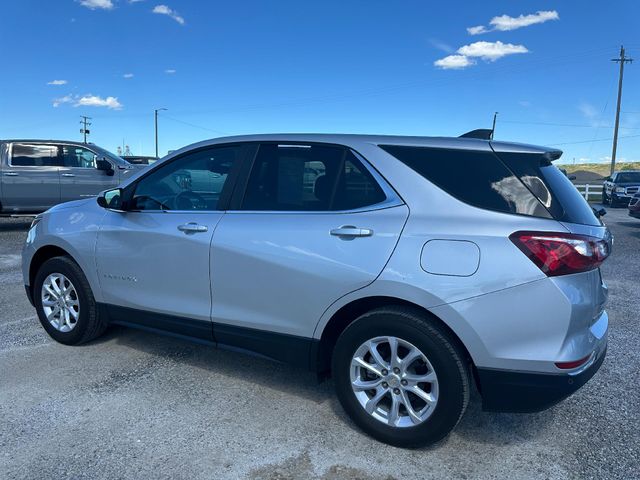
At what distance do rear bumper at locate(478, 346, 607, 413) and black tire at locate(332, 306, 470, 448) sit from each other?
12 centimetres

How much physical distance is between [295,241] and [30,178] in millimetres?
10234

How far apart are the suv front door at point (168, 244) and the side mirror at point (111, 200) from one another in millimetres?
51

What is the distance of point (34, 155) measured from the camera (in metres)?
11.2

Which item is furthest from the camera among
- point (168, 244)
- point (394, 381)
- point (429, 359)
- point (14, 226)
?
point (14, 226)

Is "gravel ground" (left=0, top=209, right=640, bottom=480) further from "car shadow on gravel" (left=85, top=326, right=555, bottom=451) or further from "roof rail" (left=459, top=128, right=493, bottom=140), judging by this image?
"roof rail" (left=459, top=128, right=493, bottom=140)

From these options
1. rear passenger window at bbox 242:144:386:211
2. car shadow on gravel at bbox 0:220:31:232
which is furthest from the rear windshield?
car shadow on gravel at bbox 0:220:31:232

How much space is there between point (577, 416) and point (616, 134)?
39088 millimetres

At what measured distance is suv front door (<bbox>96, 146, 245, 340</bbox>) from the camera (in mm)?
3527

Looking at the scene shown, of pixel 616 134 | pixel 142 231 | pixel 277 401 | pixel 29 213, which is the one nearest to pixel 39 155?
pixel 29 213

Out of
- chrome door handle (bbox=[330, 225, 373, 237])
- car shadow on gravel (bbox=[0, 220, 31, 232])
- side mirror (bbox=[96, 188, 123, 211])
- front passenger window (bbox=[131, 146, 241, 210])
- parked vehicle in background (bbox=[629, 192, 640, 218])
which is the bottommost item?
car shadow on gravel (bbox=[0, 220, 31, 232])

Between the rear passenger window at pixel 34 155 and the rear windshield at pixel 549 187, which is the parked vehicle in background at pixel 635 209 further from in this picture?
the rear passenger window at pixel 34 155

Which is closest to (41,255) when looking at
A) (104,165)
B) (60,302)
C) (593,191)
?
(60,302)

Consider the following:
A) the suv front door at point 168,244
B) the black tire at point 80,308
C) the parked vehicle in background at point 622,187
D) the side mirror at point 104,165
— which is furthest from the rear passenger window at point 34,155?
the parked vehicle in background at point 622,187

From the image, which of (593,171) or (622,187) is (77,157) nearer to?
(622,187)
